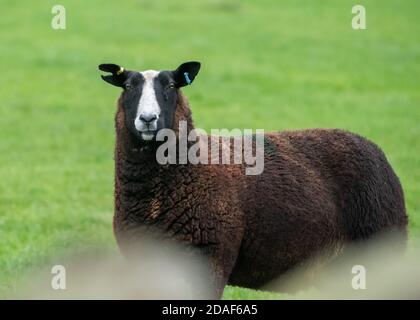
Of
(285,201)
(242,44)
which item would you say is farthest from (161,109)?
(242,44)

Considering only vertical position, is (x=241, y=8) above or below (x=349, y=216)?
above

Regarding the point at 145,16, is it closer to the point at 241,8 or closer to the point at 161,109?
the point at 241,8

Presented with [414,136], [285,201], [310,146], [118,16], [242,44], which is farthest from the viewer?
[118,16]

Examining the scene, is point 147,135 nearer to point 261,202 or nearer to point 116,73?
point 116,73

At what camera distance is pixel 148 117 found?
319 inches

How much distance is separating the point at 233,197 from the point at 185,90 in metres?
16.8

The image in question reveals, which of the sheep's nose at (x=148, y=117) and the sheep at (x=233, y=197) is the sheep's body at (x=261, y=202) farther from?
the sheep's nose at (x=148, y=117)

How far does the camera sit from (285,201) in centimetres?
869

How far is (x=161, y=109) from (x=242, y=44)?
75.7ft

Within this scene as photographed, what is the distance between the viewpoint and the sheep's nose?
8109 mm

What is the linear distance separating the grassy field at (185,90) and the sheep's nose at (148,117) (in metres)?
2.86

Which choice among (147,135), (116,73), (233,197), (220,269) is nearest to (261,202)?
(233,197)

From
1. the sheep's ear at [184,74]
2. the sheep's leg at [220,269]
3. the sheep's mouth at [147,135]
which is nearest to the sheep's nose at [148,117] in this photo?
the sheep's mouth at [147,135]

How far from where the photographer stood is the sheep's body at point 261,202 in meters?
8.27
